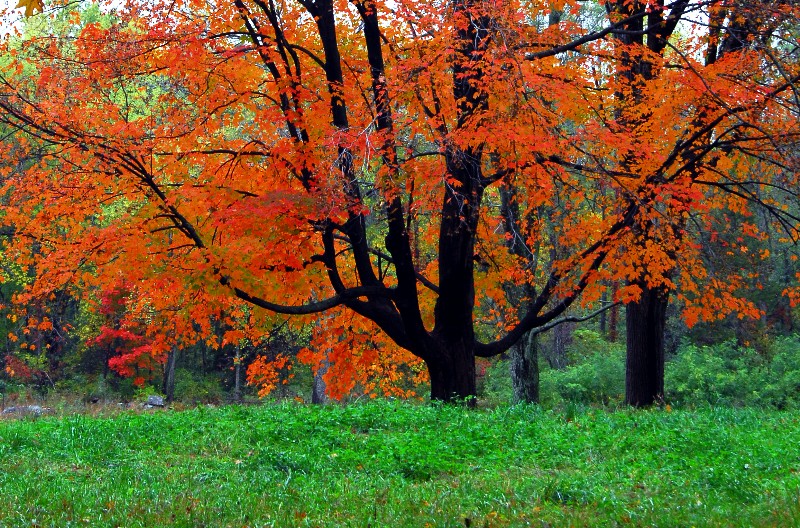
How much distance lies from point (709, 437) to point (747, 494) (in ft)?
9.66

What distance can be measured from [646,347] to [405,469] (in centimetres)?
900

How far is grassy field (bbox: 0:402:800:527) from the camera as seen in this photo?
578 centimetres

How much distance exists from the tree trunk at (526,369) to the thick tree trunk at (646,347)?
7.77 ft

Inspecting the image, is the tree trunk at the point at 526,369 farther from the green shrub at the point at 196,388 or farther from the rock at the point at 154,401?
the green shrub at the point at 196,388

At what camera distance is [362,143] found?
10.6 metres

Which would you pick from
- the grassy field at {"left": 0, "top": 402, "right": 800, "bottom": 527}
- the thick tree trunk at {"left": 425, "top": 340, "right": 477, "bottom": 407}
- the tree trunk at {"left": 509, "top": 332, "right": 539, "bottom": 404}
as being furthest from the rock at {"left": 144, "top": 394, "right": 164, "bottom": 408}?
the thick tree trunk at {"left": 425, "top": 340, "right": 477, "bottom": 407}

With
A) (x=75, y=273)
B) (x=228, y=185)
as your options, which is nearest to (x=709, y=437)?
(x=228, y=185)

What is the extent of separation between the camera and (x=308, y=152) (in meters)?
11.8

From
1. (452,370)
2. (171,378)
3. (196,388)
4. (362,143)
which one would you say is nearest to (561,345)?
(171,378)

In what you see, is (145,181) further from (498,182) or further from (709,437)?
(709,437)

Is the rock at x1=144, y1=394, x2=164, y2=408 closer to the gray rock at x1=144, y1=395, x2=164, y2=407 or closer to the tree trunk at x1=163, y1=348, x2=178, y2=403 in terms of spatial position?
the gray rock at x1=144, y1=395, x2=164, y2=407

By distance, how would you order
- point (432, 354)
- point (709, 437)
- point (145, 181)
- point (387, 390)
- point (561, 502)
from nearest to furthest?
point (561, 502), point (709, 437), point (145, 181), point (432, 354), point (387, 390)

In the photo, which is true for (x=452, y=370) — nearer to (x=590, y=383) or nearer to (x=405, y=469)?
(x=405, y=469)

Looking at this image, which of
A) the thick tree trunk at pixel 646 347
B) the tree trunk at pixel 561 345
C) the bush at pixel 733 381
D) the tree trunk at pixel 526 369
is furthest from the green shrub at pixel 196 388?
the thick tree trunk at pixel 646 347
